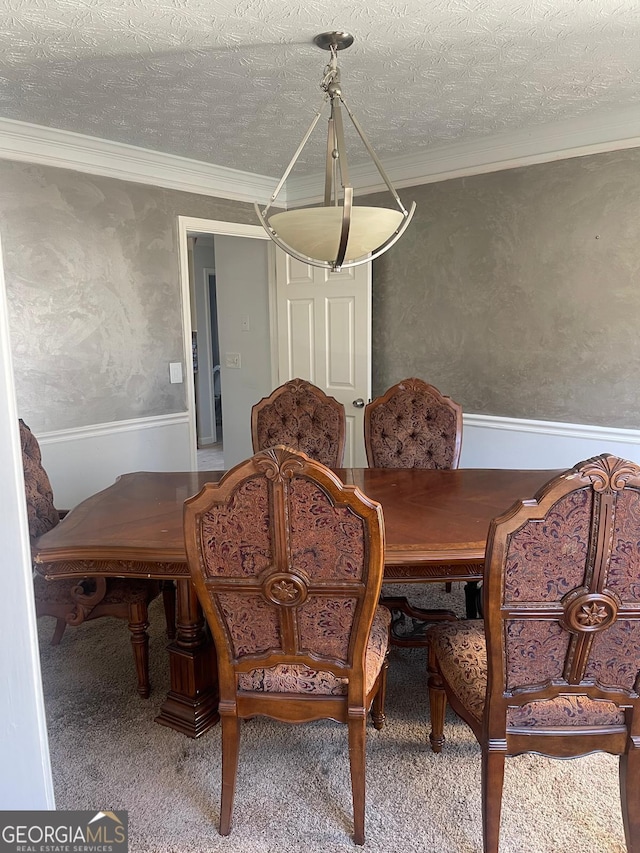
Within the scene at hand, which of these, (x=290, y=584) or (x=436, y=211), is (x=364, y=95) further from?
(x=290, y=584)

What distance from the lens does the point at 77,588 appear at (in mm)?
2160

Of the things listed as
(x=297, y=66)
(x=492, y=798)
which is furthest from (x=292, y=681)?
(x=297, y=66)

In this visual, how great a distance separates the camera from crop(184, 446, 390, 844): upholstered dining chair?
4.65 ft

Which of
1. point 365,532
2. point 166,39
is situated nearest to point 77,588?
point 365,532

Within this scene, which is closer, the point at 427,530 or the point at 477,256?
the point at 427,530

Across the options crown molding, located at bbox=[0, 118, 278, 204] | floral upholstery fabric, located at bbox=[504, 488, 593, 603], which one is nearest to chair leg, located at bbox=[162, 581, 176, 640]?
floral upholstery fabric, located at bbox=[504, 488, 593, 603]

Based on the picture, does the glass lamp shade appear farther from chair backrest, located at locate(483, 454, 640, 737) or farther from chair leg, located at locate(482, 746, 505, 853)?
chair leg, located at locate(482, 746, 505, 853)

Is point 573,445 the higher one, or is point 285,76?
point 285,76

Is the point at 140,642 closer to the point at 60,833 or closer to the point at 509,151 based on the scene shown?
the point at 60,833

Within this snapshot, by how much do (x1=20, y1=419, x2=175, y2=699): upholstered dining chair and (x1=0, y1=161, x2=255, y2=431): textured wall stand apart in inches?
43.5

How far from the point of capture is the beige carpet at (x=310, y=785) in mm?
1651

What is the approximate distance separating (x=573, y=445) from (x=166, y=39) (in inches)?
107

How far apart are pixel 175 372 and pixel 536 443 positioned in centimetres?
227

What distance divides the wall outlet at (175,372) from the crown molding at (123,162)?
1.09 m
